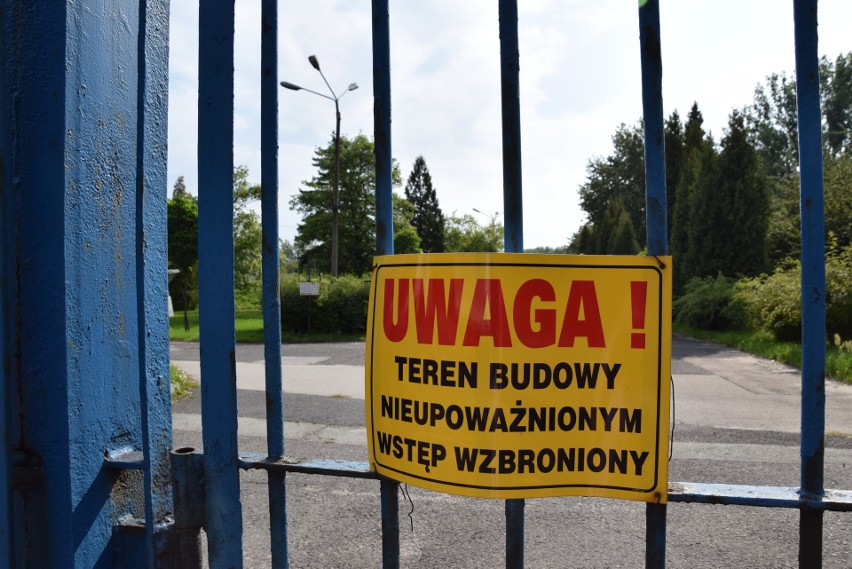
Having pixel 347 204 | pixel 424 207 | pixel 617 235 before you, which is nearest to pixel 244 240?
pixel 347 204

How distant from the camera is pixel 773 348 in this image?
45.3 ft

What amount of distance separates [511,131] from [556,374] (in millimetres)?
502

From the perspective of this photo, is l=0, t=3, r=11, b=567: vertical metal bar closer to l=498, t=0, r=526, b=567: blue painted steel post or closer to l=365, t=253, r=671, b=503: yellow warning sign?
l=365, t=253, r=671, b=503: yellow warning sign

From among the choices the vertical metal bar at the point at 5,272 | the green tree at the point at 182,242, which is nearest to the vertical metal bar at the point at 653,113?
the vertical metal bar at the point at 5,272

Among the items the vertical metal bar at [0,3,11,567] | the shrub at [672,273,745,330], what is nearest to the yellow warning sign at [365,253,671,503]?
the vertical metal bar at [0,3,11,567]

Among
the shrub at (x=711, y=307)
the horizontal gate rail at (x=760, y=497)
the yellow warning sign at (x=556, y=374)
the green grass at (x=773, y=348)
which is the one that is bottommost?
the green grass at (x=773, y=348)

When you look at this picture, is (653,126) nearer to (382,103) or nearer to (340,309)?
(382,103)

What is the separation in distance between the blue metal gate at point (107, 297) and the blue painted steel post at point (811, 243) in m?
0.55

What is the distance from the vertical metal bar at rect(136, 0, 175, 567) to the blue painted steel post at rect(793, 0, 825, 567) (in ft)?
4.53

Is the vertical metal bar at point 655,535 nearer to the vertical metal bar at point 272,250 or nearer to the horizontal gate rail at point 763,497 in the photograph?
the horizontal gate rail at point 763,497

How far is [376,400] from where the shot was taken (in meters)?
1.39

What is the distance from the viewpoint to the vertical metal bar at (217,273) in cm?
139

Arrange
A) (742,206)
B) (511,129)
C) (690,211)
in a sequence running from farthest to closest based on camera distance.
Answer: (690,211) < (742,206) < (511,129)

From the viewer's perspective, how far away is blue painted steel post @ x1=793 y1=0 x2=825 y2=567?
114 centimetres
